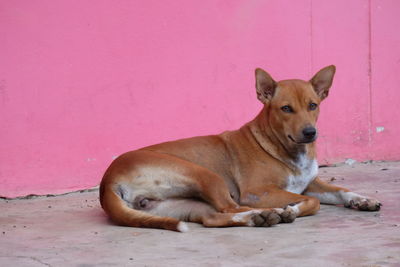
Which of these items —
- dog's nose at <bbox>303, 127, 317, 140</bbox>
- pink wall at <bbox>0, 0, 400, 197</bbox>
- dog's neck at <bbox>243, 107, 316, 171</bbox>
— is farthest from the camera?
pink wall at <bbox>0, 0, 400, 197</bbox>

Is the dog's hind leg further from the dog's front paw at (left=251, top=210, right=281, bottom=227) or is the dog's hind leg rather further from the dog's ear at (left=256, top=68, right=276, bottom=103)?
the dog's ear at (left=256, top=68, right=276, bottom=103)

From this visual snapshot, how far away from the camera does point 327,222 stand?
4.72 metres

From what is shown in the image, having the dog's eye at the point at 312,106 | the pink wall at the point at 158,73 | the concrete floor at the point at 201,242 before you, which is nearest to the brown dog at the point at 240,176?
the dog's eye at the point at 312,106

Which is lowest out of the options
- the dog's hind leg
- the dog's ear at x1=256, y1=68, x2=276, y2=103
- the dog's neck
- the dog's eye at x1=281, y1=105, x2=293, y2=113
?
the dog's hind leg

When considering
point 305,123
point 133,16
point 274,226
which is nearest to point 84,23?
point 133,16

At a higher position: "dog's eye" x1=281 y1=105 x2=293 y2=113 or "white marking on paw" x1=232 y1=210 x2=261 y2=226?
"dog's eye" x1=281 y1=105 x2=293 y2=113

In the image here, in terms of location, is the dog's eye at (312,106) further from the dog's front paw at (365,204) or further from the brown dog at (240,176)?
the dog's front paw at (365,204)

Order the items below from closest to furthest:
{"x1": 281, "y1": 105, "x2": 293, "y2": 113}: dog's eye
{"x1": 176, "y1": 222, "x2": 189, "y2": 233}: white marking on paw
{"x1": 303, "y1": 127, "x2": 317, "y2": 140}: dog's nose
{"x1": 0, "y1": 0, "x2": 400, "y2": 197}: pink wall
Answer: {"x1": 176, "y1": 222, "x2": 189, "y2": 233}: white marking on paw → {"x1": 303, "y1": 127, "x2": 317, "y2": 140}: dog's nose → {"x1": 281, "y1": 105, "x2": 293, "y2": 113}: dog's eye → {"x1": 0, "y1": 0, "x2": 400, "y2": 197}: pink wall

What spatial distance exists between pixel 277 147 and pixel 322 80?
684 mm

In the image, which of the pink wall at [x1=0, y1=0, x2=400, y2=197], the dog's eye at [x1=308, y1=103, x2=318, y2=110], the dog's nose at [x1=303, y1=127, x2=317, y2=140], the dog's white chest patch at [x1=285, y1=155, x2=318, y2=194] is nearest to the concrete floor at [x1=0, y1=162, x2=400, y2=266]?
the dog's white chest patch at [x1=285, y1=155, x2=318, y2=194]

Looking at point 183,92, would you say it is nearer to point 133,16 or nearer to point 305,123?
point 133,16

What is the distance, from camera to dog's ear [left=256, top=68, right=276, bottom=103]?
538 centimetres

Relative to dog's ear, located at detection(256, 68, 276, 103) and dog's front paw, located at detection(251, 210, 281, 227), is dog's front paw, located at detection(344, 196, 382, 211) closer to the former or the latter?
dog's front paw, located at detection(251, 210, 281, 227)

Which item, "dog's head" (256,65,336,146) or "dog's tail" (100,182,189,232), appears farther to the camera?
"dog's head" (256,65,336,146)
